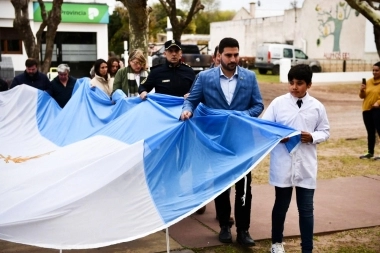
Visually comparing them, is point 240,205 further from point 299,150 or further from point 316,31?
point 316,31

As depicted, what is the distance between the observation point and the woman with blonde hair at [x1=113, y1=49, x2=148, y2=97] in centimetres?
785

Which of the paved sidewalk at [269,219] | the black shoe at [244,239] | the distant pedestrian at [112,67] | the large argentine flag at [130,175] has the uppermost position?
the distant pedestrian at [112,67]

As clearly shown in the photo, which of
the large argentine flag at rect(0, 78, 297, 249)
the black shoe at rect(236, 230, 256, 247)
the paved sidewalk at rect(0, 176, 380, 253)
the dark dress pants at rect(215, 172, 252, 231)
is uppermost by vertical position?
the large argentine flag at rect(0, 78, 297, 249)

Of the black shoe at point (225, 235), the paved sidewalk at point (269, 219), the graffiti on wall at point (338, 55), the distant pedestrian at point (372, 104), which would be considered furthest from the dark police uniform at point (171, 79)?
the graffiti on wall at point (338, 55)

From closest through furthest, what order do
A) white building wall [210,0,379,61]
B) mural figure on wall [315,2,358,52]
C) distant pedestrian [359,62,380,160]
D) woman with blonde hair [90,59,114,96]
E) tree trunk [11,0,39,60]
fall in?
woman with blonde hair [90,59,114,96] < distant pedestrian [359,62,380,160] < tree trunk [11,0,39,60] < white building wall [210,0,379,61] < mural figure on wall [315,2,358,52]

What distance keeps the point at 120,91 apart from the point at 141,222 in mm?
3312

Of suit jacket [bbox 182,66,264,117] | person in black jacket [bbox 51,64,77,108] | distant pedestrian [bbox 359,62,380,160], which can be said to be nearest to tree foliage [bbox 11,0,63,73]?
person in black jacket [bbox 51,64,77,108]

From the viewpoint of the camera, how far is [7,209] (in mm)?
4434

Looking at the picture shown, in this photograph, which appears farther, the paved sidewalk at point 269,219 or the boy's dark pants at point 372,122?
the boy's dark pants at point 372,122

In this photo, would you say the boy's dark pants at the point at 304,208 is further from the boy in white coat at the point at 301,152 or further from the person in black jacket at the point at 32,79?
the person in black jacket at the point at 32,79

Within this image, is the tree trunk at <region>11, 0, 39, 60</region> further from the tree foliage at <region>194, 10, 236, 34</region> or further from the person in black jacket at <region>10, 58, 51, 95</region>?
the tree foliage at <region>194, 10, 236, 34</region>

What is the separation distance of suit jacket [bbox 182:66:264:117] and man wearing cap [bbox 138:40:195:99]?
→ 3.89 feet

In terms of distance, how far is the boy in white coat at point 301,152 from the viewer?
491cm

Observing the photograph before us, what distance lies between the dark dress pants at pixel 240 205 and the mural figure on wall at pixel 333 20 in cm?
3657
